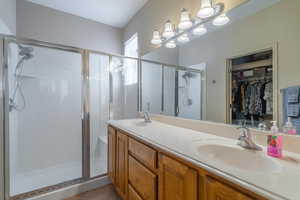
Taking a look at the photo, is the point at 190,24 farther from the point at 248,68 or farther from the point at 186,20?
the point at 248,68

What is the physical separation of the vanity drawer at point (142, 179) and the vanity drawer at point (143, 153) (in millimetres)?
51

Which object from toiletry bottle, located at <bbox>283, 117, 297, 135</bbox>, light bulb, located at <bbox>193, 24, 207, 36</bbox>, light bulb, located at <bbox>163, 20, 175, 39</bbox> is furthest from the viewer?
light bulb, located at <bbox>163, 20, 175, 39</bbox>

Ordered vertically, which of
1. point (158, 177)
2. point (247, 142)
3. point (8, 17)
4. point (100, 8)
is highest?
point (100, 8)

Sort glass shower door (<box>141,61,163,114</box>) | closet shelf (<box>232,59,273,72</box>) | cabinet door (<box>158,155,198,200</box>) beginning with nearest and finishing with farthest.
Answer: cabinet door (<box>158,155,198,200</box>) < closet shelf (<box>232,59,273,72</box>) < glass shower door (<box>141,61,163,114</box>)

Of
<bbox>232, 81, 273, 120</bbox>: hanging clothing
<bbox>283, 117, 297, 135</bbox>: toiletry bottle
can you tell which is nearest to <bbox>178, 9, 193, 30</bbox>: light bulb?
<bbox>232, 81, 273, 120</bbox>: hanging clothing

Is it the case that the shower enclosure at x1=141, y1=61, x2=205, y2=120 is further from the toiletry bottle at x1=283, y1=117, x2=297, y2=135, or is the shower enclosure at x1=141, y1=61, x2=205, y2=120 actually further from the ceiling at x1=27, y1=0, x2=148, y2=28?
the ceiling at x1=27, y1=0, x2=148, y2=28

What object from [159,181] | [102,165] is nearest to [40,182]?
[102,165]

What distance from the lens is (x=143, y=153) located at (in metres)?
1.18

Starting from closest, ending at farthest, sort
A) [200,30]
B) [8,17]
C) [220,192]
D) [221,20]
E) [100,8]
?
[220,192] < [221,20] < [200,30] < [8,17] < [100,8]

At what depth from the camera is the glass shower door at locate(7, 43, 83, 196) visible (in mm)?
2029

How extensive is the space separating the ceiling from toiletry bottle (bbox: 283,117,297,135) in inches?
95.6

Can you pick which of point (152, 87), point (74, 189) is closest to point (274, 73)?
point (152, 87)

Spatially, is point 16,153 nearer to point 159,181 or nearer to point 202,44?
point 159,181

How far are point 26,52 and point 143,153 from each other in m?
2.21
